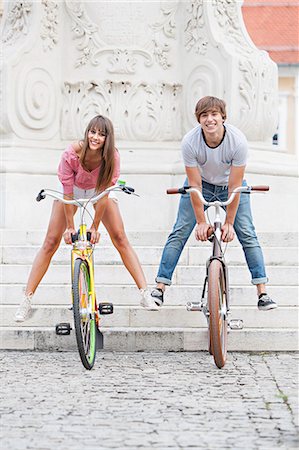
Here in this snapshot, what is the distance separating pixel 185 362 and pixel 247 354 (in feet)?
2.44

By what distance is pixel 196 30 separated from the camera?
13211 millimetres

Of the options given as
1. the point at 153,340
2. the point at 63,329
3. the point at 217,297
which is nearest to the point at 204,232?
the point at 217,297

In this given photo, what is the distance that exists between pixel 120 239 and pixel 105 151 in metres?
0.76

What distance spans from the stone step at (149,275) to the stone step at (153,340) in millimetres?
1012

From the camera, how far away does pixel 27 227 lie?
12875mm

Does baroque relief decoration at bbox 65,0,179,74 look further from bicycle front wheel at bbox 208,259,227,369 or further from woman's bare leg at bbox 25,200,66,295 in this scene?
bicycle front wheel at bbox 208,259,227,369

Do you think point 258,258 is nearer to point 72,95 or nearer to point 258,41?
point 72,95

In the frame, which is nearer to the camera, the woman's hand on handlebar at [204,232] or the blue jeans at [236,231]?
the woman's hand on handlebar at [204,232]

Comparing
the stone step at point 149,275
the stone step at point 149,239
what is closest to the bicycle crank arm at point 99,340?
the stone step at point 149,275

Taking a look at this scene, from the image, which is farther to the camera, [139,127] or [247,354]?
[139,127]

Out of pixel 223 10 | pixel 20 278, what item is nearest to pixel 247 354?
pixel 20 278

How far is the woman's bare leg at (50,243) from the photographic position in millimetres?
9211

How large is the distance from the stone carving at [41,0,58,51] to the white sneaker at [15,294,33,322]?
4.55m

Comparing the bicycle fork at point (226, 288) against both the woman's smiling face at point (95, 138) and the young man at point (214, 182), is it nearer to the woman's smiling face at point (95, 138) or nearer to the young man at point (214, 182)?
the young man at point (214, 182)
